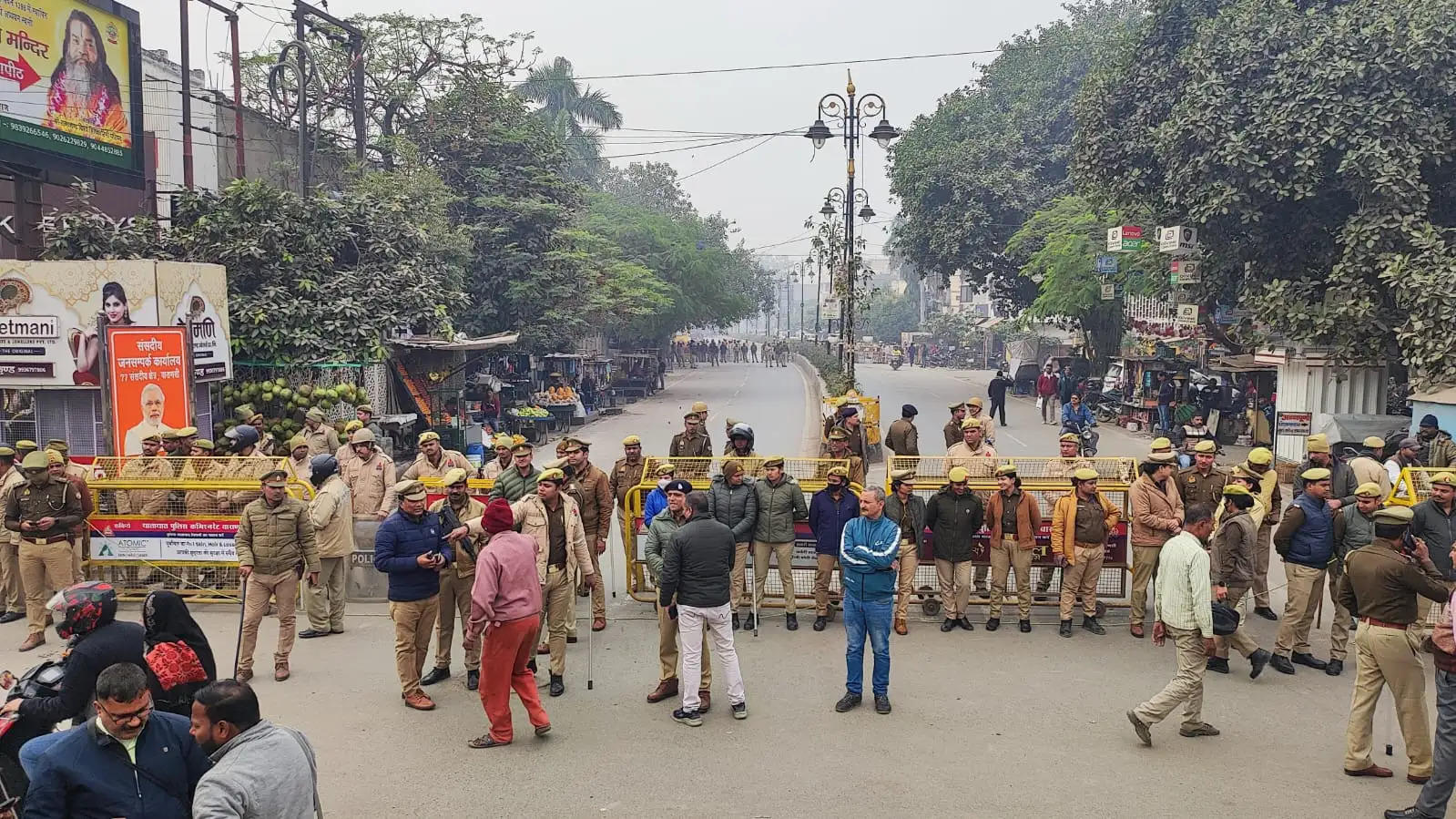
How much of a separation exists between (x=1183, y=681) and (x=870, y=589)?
6.80 feet

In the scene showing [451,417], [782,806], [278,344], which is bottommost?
[782,806]

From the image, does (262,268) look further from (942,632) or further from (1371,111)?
(1371,111)

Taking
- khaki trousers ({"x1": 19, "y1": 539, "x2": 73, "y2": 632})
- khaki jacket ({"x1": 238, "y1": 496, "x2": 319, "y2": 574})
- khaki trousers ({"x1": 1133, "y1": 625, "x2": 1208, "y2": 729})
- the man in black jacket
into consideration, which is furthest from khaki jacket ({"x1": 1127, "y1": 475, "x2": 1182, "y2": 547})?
khaki trousers ({"x1": 19, "y1": 539, "x2": 73, "y2": 632})

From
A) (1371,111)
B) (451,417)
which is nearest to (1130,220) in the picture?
(1371,111)

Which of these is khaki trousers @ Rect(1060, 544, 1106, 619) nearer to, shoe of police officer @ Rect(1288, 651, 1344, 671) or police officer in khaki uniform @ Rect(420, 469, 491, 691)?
shoe of police officer @ Rect(1288, 651, 1344, 671)

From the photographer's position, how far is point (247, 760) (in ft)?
11.8

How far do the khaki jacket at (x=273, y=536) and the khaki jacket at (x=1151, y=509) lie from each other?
6892 mm

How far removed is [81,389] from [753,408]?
73.7ft

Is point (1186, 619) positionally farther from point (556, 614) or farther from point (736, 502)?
point (556, 614)

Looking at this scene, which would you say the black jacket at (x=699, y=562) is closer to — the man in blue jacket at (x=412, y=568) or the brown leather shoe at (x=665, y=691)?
the brown leather shoe at (x=665, y=691)

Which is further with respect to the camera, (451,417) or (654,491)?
(451,417)

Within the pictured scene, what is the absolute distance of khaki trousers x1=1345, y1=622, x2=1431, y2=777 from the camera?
6.07 metres

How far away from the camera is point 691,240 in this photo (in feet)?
166

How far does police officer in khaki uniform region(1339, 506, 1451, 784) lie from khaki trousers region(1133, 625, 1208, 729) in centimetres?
87
